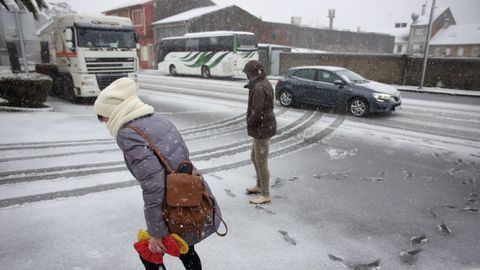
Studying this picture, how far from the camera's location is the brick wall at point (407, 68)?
59.9ft

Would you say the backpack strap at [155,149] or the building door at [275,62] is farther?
the building door at [275,62]

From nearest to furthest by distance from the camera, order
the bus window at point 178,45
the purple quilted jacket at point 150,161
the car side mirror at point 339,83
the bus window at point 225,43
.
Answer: the purple quilted jacket at point 150,161 < the car side mirror at point 339,83 < the bus window at point 225,43 < the bus window at point 178,45

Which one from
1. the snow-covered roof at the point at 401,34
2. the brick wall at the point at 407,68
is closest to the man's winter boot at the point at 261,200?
the brick wall at the point at 407,68

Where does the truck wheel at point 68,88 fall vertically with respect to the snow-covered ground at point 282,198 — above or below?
above

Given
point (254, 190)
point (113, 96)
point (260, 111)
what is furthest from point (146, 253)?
point (254, 190)

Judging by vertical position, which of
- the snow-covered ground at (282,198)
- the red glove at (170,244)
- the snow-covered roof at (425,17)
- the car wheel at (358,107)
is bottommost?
the snow-covered ground at (282,198)

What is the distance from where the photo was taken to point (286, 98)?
1238 cm

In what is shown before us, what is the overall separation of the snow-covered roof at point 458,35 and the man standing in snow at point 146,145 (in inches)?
2579

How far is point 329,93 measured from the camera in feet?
36.6

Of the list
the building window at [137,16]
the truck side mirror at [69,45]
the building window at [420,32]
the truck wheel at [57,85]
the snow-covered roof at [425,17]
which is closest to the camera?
the truck side mirror at [69,45]

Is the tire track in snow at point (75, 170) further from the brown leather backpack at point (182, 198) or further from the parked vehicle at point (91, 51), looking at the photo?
the parked vehicle at point (91, 51)

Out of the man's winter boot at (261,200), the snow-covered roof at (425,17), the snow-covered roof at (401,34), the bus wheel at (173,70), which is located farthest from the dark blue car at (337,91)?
the snow-covered roof at (401,34)

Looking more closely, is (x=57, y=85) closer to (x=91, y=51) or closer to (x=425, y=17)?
(x=91, y=51)

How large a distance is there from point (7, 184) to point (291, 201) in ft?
14.3
